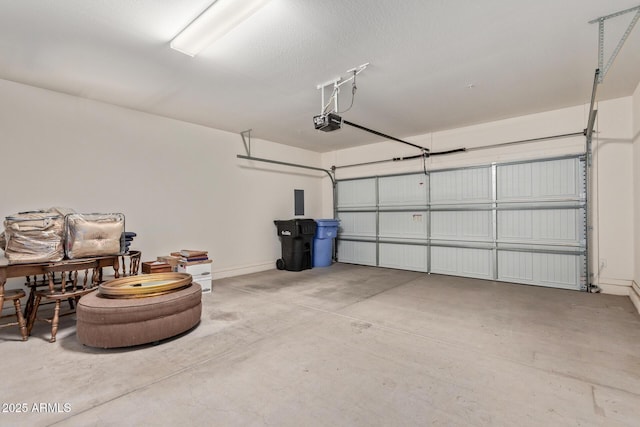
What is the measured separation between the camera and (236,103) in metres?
4.53

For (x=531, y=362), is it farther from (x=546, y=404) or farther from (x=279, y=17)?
(x=279, y=17)

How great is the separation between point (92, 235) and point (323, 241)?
4.66 m

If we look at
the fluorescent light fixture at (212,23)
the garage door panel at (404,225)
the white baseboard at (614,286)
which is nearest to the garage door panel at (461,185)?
the garage door panel at (404,225)

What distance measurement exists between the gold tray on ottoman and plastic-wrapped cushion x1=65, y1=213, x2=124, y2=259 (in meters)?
0.35

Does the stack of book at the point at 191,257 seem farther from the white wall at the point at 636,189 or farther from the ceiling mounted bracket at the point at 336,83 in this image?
the white wall at the point at 636,189

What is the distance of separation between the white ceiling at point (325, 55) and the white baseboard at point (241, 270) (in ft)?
9.79

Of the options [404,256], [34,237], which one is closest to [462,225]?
[404,256]

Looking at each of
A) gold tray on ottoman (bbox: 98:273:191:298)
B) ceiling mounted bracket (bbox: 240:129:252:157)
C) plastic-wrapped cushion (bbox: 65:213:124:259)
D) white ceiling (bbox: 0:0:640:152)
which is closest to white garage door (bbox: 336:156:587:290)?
white ceiling (bbox: 0:0:640:152)

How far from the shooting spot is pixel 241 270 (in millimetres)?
6203

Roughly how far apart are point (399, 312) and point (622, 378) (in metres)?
1.95

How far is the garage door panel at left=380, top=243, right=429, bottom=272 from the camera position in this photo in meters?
6.42

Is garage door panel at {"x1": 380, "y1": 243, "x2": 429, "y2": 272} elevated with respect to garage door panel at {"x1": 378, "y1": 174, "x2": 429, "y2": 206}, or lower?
lower

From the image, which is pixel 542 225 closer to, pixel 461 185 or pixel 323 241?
pixel 461 185

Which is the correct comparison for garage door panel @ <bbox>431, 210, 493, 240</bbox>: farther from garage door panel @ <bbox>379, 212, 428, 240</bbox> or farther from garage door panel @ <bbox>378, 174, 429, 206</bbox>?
garage door panel @ <bbox>378, 174, 429, 206</bbox>
